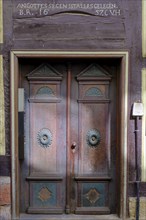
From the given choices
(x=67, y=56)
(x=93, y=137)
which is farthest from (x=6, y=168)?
(x=67, y=56)

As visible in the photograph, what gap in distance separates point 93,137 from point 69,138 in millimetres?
298

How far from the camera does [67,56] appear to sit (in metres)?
4.37

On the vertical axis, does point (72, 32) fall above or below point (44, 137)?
above

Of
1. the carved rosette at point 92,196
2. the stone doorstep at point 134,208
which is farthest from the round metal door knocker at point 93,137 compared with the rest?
the stone doorstep at point 134,208

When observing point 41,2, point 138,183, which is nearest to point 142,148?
point 138,183

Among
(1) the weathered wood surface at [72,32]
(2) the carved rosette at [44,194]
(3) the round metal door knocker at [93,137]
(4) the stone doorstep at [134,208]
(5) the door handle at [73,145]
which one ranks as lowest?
(4) the stone doorstep at [134,208]

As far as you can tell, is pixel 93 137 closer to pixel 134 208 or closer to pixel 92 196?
pixel 92 196

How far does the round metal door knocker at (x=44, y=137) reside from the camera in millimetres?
4621

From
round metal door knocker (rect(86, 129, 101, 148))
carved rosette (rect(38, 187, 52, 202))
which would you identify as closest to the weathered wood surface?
round metal door knocker (rect(86, 129, 101, 148))

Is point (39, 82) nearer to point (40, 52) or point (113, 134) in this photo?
point (40, 52)

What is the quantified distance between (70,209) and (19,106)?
1427 millimetres

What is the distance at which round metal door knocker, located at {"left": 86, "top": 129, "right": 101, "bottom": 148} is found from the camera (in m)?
4.63

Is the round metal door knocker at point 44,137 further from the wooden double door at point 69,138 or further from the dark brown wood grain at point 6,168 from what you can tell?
the dark brown wood grain at point 6,168

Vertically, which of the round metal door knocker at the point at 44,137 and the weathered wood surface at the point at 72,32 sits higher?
the weathered wood surface at the point at 72,32
